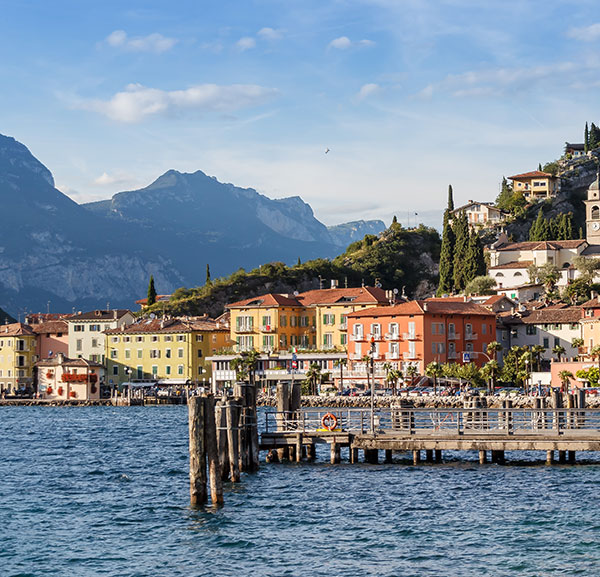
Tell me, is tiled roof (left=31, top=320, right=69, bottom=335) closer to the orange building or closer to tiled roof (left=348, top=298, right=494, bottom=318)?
the orange building

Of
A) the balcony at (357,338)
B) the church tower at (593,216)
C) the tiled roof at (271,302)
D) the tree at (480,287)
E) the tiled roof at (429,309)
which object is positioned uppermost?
the church tower at (593,216)

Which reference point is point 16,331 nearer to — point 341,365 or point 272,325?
point 272,325

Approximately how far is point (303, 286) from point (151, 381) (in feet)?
150

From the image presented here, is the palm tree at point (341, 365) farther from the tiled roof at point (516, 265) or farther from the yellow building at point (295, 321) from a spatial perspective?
the tiled roof at point (516, 265)

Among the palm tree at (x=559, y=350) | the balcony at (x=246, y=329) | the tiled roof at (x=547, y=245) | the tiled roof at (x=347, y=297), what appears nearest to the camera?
the palm tree at (x=559, y=350)

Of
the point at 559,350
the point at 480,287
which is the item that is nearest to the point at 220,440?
the point at 559,350

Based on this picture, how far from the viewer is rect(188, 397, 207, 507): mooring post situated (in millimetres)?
34469

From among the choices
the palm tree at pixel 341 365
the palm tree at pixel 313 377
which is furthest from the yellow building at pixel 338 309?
the palm tree at pixel 313 377

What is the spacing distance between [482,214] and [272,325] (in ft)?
246

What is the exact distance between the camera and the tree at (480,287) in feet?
464

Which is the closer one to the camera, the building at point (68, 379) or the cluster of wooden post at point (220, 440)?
the cluster of wooden post at point (220, 440)

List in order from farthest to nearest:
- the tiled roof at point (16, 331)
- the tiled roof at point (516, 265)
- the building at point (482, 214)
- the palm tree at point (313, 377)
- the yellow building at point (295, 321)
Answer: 1. the building at point (482, 214)
2. the tiled roof at point (516, 265)
3. the tiled roof at point (16, 331)
4. the yellow building at point (295, 321)
5. the palm tree at point (313, 377)

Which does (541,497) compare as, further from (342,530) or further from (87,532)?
(87,532)

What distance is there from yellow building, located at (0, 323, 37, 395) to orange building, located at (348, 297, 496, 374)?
166ft
